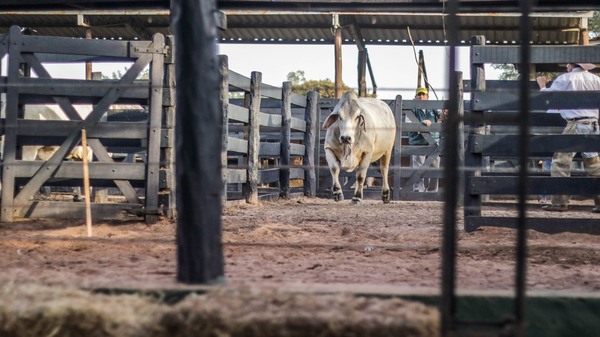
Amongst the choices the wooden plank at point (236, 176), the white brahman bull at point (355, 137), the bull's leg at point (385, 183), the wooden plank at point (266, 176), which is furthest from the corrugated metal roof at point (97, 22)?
the wooden plank at point (236, 176)

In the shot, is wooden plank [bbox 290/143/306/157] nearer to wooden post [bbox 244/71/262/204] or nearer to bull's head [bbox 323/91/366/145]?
bull's head [bbox 323/91/366/145]

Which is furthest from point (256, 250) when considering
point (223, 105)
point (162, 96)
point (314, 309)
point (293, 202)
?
point (293, 202)

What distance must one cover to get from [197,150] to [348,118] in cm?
1016

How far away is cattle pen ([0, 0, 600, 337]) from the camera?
267 cm

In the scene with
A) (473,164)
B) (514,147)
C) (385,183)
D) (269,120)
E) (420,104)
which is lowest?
(385,183)

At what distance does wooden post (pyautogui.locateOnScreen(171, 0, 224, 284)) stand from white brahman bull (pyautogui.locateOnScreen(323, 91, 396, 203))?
967cm

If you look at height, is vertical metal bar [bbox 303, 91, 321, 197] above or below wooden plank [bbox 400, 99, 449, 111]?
below

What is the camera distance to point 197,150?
3.06 meters

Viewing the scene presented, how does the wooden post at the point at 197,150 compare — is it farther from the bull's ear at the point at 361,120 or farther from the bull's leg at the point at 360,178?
the bull's ear at the point at 361,120

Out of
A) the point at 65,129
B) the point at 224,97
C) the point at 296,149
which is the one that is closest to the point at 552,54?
the point at 224,97

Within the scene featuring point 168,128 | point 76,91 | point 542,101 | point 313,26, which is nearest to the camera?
point 542,101

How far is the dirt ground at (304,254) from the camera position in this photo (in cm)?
441

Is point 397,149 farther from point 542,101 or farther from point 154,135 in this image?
point 542,101

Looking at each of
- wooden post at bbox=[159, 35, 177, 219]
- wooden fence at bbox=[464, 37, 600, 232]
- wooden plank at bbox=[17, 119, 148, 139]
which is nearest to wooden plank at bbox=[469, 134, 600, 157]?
wooden fence at bbox=[464, 37, 600, 232]
